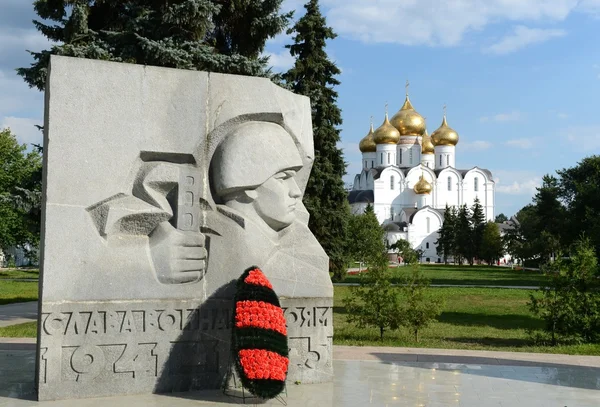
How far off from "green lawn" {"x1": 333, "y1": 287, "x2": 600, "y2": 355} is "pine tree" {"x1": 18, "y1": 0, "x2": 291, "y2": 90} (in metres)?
6.09

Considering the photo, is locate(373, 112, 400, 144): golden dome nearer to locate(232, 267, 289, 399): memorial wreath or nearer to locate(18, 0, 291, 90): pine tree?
locate(18, 0, 291, 90): pine tree

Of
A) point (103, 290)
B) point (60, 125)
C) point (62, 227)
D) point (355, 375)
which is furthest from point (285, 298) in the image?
point (60, 125)

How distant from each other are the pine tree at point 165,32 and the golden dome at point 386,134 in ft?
233

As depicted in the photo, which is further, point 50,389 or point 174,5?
point 174,5

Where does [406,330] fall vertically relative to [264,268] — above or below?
below

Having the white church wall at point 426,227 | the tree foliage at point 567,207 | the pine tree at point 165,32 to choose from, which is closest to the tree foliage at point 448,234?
the white church wall at point 426,227

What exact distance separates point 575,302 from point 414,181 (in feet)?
253

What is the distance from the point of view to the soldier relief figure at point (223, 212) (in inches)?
301

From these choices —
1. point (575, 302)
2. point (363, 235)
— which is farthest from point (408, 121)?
point (575, 302)

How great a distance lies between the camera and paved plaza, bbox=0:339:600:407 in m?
7.25

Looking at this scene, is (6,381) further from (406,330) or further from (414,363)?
(406,330)

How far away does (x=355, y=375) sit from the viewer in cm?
875

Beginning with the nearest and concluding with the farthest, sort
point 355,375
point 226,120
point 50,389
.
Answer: point 50,389 → point 226,120 → point 355,375

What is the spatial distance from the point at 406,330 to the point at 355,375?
683 cm
